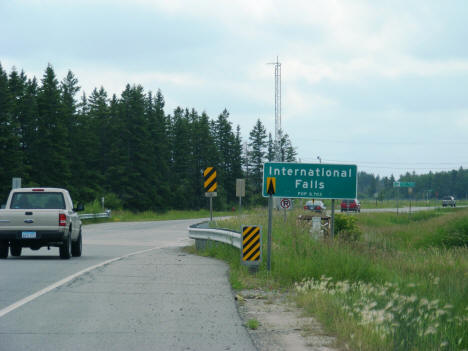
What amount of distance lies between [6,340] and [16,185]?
2875cm

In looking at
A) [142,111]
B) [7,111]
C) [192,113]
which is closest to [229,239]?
[7,111]

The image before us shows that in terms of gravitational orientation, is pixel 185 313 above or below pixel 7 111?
below

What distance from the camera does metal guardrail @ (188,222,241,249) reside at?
16.9 m

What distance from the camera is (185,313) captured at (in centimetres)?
905

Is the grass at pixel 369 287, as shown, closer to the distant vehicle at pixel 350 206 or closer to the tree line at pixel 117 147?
the tree line at pixel 117 147

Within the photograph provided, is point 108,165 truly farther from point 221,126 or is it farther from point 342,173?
point 342,173

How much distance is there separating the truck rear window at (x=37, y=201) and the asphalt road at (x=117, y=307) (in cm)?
201

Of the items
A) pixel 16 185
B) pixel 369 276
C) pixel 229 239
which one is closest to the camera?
pixel 369 276

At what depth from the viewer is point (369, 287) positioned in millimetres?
9930

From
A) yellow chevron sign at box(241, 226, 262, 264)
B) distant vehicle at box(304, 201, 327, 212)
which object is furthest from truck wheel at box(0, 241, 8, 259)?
distant vehicle at box(304, 201, 327, 212)

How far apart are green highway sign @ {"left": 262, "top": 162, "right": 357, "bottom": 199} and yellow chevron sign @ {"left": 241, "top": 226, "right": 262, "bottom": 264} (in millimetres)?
2560

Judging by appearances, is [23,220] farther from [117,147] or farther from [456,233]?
[117,147]

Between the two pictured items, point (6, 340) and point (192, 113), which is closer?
point (6, 340)

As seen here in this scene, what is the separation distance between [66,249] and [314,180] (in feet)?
23.4
